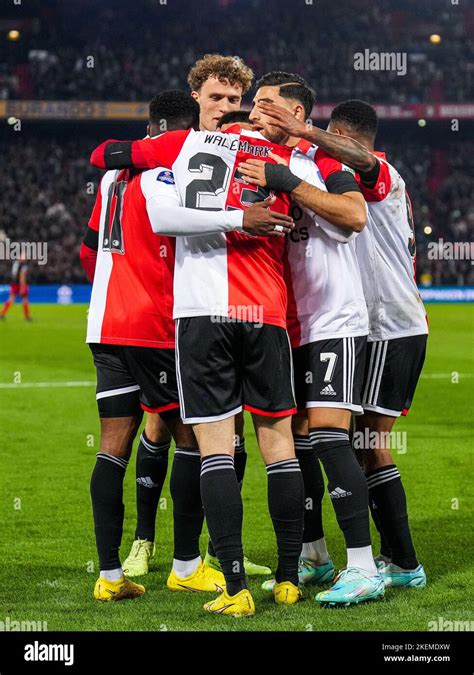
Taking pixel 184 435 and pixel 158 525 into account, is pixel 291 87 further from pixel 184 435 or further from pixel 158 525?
pixel 158 525

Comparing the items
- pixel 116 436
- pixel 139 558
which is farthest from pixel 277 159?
pixel 139 558

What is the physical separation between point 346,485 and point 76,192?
34.2 metres

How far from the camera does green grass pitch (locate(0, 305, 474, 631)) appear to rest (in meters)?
4.27

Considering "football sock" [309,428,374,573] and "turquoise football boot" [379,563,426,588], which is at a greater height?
"football sock" [309,428,374,573]

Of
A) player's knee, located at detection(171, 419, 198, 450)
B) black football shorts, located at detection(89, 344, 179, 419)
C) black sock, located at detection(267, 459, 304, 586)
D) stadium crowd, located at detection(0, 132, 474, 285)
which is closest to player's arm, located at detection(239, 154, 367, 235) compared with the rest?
black football shorts, located at detection(89, 344, 179, 419)

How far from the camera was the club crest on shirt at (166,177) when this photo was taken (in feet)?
14.5

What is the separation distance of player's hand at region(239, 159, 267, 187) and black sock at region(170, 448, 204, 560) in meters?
1.24

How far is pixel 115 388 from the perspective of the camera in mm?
4691

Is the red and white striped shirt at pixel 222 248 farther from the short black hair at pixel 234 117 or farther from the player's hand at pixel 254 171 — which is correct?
the short black hair at pixel 234 117

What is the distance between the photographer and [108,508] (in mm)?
4648

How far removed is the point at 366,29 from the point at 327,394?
3636 cm

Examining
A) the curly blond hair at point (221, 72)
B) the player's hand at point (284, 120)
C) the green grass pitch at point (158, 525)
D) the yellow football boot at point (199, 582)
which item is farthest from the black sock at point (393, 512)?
the curly blond hair at point (221, 72)

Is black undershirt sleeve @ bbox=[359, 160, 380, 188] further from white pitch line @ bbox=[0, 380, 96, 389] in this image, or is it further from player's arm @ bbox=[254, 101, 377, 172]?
white pitch line @ bbox=[0, 380, 96, 389]
